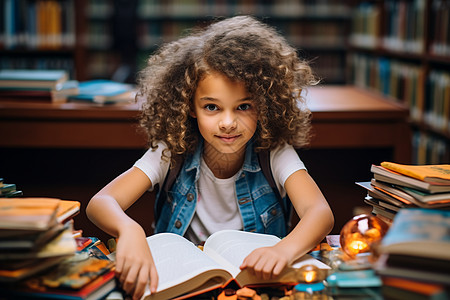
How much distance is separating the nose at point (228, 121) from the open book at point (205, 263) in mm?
222

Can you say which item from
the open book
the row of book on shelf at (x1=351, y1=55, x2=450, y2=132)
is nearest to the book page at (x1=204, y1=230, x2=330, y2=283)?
the open book

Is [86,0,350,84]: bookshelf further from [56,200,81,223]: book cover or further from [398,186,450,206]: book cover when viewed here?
[398,186,450,206]: book cover

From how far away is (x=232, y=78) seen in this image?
1.10 meters

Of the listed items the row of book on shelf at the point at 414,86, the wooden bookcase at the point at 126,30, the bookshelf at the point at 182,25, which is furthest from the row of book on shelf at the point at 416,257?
the bookshelf at the point at 182,25

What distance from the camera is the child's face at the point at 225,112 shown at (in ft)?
3.60

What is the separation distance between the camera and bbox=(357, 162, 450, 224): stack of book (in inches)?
35.0

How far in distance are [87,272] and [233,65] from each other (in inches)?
22.0

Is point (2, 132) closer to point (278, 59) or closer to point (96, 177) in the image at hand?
point (96, 177)

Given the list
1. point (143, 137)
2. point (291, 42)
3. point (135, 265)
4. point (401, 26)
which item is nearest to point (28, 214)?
point (135, 265)

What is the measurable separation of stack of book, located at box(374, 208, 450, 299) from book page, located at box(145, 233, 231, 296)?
0.30 meters

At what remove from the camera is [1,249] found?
682 mm

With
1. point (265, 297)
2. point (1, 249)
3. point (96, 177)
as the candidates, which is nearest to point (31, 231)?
point (1, 249)

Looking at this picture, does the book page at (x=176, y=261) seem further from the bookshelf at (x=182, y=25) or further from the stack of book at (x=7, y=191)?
the bookshelf at (x=182, y=25)

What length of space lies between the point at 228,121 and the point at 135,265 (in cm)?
39
